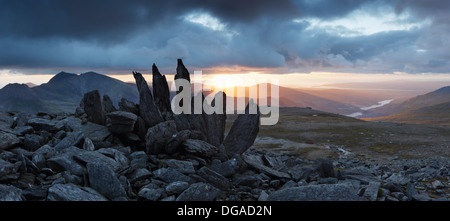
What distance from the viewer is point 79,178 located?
15391 mm

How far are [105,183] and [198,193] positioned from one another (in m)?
4.82

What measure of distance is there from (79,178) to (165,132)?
27.1 ft

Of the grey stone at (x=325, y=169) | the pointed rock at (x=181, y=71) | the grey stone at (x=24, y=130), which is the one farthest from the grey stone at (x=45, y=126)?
the grey stone at (x=325, y=169)

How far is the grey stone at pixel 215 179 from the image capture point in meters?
17.7

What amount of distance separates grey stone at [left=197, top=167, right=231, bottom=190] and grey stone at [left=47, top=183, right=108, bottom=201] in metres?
6.14

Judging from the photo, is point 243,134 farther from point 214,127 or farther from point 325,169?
point 325,169

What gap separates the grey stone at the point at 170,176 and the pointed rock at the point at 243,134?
1140cm

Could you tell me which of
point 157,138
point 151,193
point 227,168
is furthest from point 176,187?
point 157,138

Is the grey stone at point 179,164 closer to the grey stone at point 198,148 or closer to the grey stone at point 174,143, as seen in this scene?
the grey stone at point 174,143

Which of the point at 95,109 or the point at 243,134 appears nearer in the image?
the point at 95,109

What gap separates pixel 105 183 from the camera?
48.2 feet

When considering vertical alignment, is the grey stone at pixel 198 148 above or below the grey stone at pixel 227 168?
above
